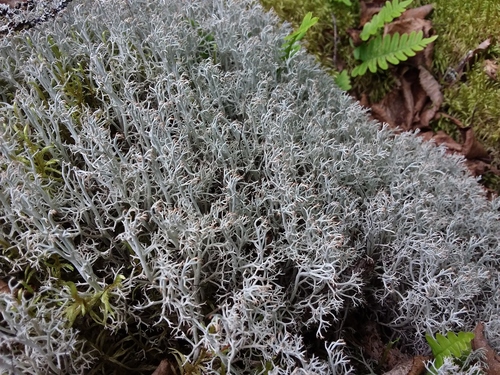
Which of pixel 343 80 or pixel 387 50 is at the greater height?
pixel 387 50

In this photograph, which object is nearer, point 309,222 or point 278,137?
point 309,222

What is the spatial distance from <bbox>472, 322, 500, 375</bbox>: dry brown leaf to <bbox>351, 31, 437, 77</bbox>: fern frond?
181cm

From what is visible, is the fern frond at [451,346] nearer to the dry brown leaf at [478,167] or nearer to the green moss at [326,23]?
the dry brown leaf at [478,167]

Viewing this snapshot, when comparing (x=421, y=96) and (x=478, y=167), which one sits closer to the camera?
(x=478, y=167)

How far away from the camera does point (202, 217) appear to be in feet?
4.56

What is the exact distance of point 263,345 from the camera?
124 cm

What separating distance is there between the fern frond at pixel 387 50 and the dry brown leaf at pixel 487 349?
1812 mm

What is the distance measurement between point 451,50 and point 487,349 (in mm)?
2037

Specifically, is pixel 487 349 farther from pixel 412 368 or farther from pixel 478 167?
pixel 478 167

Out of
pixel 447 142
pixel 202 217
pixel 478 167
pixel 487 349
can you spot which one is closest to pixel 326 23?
pixel 447 142

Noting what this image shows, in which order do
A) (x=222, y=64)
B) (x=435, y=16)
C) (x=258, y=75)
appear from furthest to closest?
(x=435, y=16) < (x=222, y=64) < (x=258, y=75)

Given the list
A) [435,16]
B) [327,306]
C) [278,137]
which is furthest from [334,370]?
[435,16]

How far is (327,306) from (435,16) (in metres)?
2.35

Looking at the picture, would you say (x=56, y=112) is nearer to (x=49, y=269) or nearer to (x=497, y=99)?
Result: (x=49, y=269)
